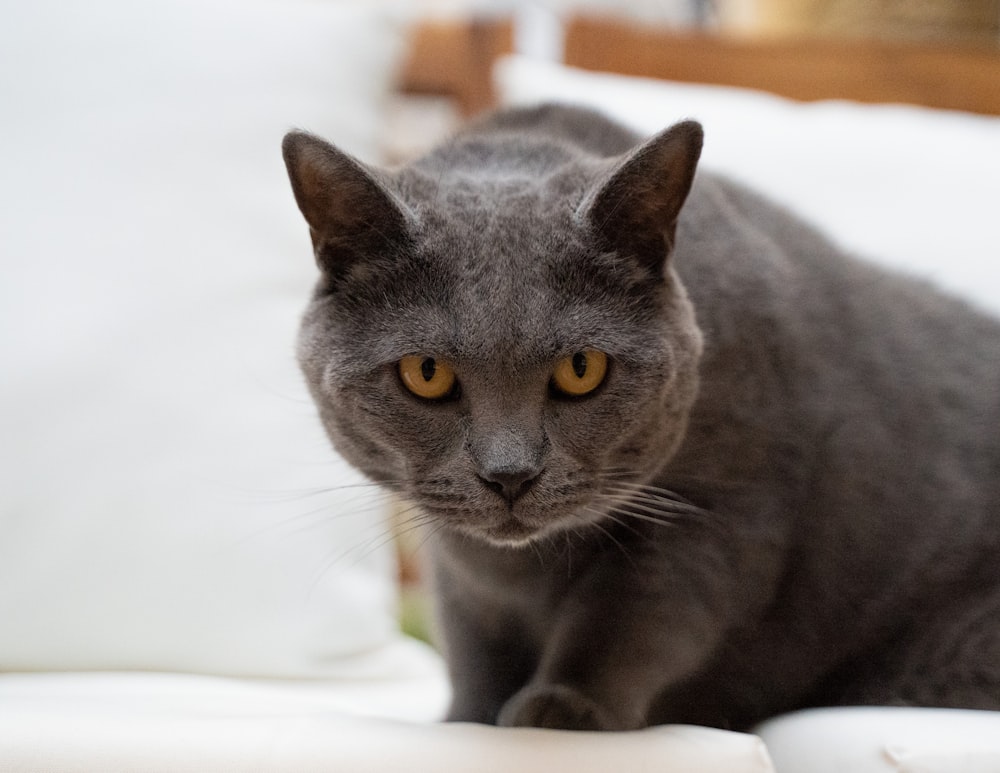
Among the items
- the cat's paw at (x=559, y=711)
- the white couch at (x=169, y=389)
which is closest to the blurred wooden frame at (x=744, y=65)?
the white couch at (x=169, y=389)

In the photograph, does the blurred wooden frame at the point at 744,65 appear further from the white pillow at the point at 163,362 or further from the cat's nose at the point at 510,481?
the cat's nose at the point at 510,481

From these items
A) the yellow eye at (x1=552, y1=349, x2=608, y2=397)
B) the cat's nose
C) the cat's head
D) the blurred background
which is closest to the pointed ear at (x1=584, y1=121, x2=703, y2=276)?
the cat's head

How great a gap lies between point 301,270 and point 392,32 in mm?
381

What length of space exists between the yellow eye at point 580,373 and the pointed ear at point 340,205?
18 centimetres

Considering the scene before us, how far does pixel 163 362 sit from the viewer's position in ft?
3.93

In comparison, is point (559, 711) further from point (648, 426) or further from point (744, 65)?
point (744, 65)

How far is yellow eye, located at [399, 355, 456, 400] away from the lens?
83cm

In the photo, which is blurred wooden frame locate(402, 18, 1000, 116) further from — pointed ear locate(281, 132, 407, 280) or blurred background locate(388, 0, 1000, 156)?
pointed ear locate(281, 132, 407, 280)

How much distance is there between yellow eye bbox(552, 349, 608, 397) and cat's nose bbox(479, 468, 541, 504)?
0.08 metres

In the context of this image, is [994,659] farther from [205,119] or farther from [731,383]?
[205,119]

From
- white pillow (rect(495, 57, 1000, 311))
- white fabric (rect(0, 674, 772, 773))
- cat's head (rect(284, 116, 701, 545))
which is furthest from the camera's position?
white pillow (rect(495, 57, 1000, 311))

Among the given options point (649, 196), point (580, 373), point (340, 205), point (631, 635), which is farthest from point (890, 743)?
point (340, 205)

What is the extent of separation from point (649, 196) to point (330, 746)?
505 millimetres

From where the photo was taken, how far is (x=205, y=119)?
4.16 ft
